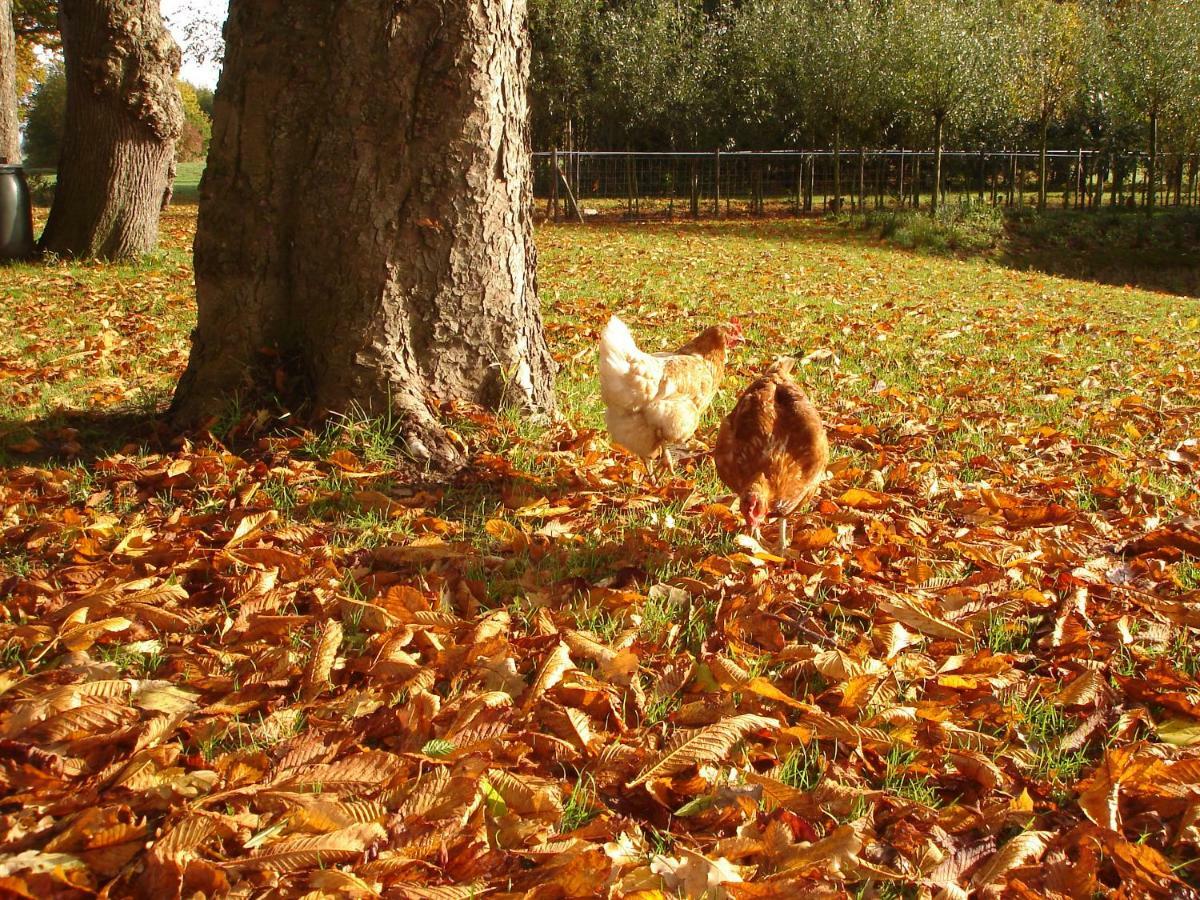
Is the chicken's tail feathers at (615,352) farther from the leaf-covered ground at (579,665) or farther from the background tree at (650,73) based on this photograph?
the background tree at (650,73)

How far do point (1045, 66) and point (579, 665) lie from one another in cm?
3106

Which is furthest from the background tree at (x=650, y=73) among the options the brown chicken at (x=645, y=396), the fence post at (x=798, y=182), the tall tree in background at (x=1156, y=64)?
the brown chicken at (x=645, y=396)

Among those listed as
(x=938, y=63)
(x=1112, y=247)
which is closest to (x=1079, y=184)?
(x=1112, y=247)

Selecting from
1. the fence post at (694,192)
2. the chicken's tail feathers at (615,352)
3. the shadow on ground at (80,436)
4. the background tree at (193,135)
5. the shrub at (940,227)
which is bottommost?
the shadow on ground at (80,436)

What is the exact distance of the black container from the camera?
10344mm

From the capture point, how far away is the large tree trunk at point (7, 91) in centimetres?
1177

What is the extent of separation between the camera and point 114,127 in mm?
10023

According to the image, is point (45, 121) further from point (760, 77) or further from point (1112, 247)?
point (1112, 247)

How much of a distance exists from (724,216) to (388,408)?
940 inches

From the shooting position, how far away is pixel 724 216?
2666 cm

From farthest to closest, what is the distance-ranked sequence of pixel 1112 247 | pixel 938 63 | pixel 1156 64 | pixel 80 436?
pixel 1156 64, pixel 1112 247, pixel 938 63, pixel 80 436

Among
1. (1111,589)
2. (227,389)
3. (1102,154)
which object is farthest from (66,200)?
(1102,154)

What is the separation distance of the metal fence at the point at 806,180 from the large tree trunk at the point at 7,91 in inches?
480

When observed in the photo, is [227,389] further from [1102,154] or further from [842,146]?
[1102,154]
